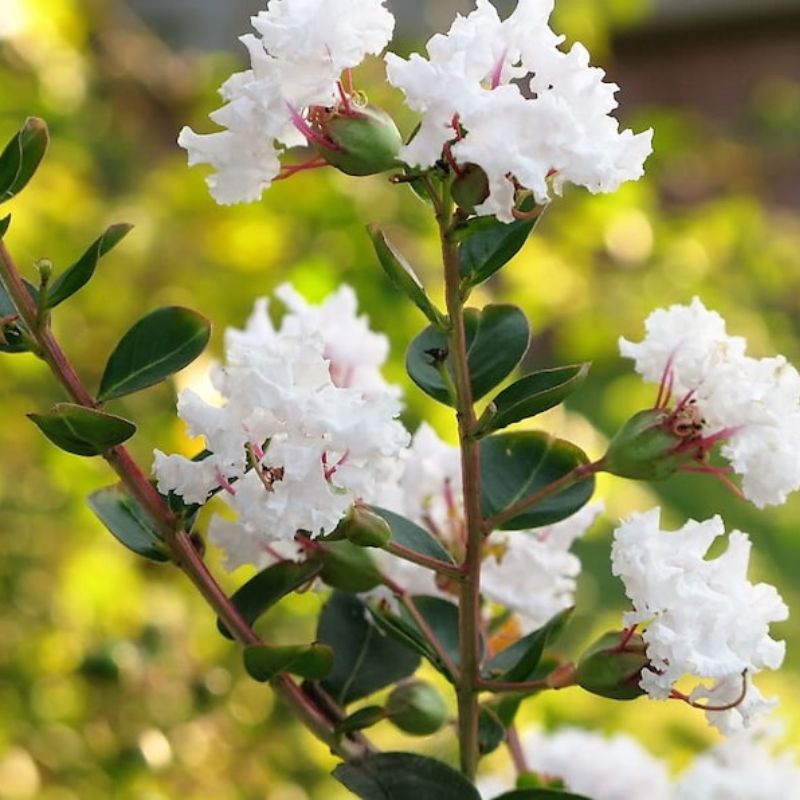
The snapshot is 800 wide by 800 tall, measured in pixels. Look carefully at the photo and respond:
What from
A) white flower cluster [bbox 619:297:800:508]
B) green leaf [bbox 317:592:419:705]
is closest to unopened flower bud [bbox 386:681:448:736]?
green leaf [bbox 317:592:419:705]

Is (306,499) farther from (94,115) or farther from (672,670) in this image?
(94,115)

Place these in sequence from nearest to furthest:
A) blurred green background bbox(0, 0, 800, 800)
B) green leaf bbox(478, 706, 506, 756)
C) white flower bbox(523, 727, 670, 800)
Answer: green leaf bbox(478, 706, 506, 756), white flower bbox(523, 727, 670, 800), blurred green background bbox(0, 0, 800, 800)

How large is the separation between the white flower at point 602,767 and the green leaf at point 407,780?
0.14 meters

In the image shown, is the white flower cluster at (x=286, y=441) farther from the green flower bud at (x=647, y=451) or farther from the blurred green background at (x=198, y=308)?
the blurred green background at (x=198, y=308)

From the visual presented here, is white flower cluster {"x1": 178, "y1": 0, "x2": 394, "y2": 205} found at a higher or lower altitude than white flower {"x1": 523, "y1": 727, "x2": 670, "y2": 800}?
higher

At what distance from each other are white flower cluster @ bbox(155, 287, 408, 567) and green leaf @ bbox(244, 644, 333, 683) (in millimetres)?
47

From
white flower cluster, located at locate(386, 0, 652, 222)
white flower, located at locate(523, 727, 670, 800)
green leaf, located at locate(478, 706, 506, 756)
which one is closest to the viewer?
white flower cluster, located at locate(386, 0, 652, 222)

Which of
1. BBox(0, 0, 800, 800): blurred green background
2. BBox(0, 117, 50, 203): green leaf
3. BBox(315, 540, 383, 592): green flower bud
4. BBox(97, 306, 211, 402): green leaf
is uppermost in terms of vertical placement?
BBox(0, 117, 50, 203): green leaf

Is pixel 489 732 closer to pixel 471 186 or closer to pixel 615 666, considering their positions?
pixel 615 666

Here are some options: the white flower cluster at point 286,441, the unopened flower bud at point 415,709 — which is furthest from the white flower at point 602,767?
the white flower cluster at point 286,441

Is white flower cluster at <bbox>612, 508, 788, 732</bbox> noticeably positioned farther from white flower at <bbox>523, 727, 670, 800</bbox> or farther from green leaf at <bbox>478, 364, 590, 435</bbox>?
white flower at <bbox>523, 727, 670, 800</bbox>

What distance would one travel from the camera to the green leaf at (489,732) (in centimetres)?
37

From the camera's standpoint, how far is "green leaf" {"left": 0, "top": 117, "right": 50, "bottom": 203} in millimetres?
320

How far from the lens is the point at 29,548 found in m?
0.93
